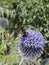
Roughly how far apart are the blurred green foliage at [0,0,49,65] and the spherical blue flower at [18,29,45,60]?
934mm

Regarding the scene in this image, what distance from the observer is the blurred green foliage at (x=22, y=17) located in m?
3.18

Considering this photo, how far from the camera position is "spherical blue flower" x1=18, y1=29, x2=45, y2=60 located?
2.01 m

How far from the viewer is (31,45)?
2035mm

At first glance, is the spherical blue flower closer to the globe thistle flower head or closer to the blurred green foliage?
the blurred green foliage

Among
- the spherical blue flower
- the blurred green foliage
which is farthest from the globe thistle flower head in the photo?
the spherical blue flower

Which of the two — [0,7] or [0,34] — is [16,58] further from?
[0,7]

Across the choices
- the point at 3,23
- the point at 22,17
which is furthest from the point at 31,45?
the point at 22,17

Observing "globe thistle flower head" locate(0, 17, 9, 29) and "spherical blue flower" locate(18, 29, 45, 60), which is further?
"globe thistle flower head" locate(0, 17, 9, 29)

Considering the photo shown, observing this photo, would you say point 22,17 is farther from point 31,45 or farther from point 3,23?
point 31,45

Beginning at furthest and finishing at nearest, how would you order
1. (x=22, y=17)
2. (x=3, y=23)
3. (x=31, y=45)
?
(x=22, y=17), (x=3, y=23), (x=31, y=45)

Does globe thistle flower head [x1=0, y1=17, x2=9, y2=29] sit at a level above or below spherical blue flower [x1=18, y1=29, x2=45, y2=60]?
below

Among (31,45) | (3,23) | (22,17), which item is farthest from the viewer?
(22,17)

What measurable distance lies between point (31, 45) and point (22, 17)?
141 cm

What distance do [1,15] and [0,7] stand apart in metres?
0.21
